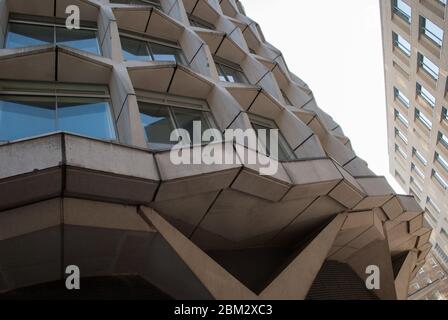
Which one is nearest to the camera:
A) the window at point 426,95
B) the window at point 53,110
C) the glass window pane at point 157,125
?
the window at point 53,110

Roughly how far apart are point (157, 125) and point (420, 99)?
26.1 metres

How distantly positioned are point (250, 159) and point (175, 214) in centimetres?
177

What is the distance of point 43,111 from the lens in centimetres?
872

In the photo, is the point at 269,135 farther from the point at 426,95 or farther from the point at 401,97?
the point at 401,97

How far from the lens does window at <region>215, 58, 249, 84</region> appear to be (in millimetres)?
15133

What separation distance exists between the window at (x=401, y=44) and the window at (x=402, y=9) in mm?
1710

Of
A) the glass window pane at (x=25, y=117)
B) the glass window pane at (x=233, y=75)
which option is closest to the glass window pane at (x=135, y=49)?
the glass window pane at (x=233, y=75)

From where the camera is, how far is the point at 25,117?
8.37 metres

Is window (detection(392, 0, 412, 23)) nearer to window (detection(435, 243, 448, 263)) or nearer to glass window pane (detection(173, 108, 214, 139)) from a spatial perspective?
glass window pane (detection(173, 108, 214, 139))

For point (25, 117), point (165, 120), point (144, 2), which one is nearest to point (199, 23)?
point (144, 2)

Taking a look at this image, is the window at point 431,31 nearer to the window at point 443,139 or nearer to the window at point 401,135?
the window at point 443,139

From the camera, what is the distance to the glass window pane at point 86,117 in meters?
8.59

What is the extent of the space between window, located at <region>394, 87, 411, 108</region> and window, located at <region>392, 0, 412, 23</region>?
282 inches
